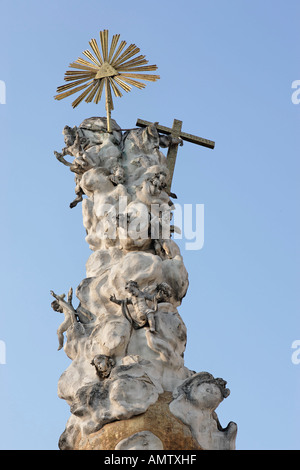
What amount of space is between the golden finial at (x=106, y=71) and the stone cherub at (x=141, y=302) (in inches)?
147

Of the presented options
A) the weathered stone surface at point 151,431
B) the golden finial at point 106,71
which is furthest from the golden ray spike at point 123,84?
the weathered stone surface at point 151,431

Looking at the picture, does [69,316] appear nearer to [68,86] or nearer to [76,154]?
[76,154]

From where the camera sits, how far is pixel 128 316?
13.9m

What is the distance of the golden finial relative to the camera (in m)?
16.8

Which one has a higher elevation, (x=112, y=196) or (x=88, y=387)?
(x=112, y=196)

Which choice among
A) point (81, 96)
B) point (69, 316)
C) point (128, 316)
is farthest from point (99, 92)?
point (128, 316)

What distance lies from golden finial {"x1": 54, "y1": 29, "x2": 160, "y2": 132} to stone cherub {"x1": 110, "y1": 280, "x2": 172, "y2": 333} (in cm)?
372

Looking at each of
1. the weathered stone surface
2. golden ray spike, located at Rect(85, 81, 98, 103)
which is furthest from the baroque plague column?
golden ray spike, located at Rect(85, 81, 98, 103)

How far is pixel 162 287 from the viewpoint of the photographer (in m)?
14.2

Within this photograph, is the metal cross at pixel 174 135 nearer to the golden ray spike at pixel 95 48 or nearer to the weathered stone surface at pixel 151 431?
the golden ray spike at pixel 95 48
